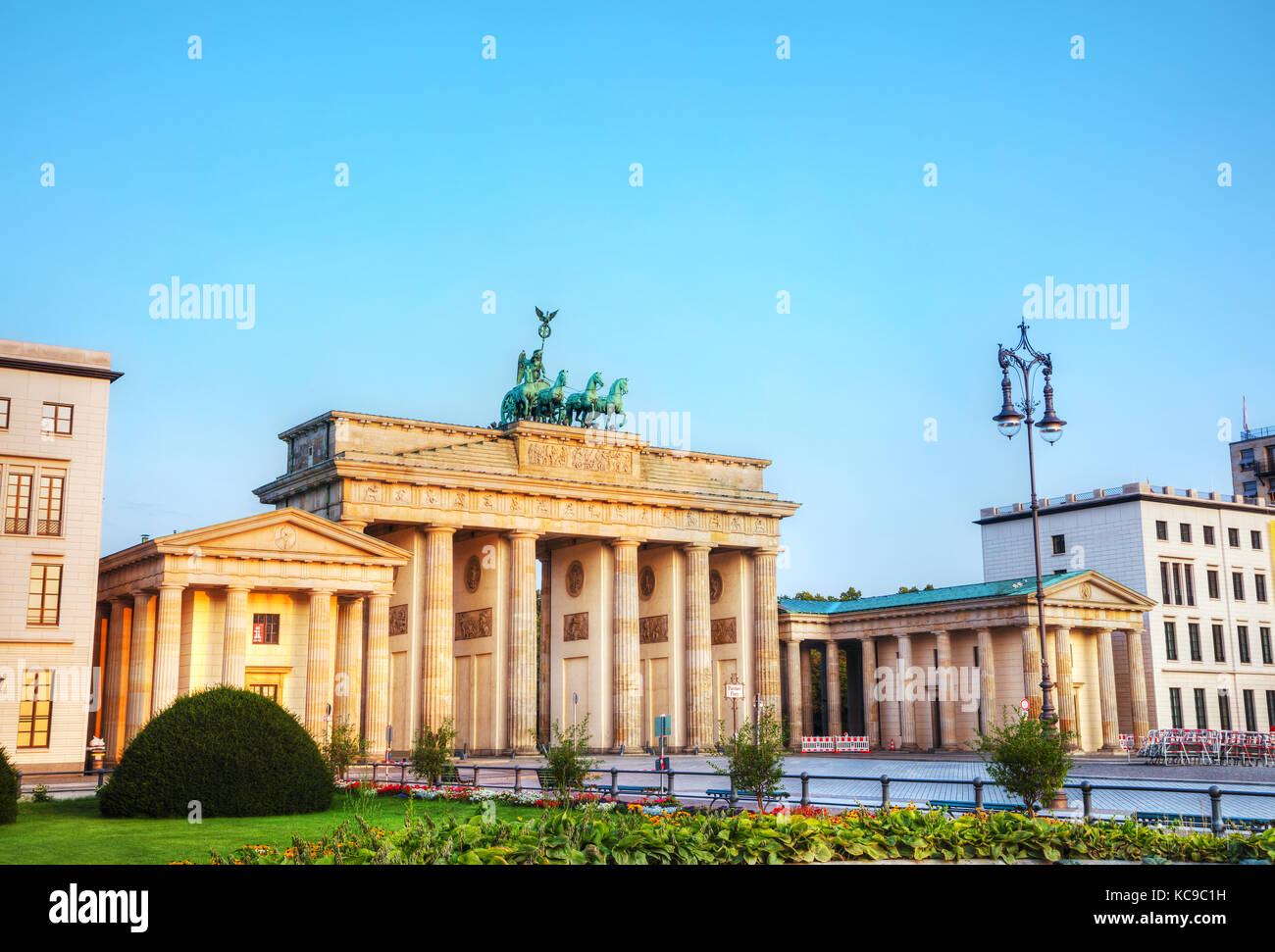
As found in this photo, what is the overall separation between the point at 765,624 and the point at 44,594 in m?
40.0

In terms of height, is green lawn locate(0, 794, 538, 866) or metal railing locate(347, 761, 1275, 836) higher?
metal railing locate(347, 761, 1275, 836)

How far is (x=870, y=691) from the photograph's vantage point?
71562mm

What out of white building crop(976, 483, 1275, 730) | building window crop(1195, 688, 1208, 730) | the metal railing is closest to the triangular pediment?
the metal railing

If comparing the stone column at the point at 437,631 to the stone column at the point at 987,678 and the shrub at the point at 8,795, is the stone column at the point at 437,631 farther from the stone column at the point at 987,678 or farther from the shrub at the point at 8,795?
the shrub at the point at 8,795

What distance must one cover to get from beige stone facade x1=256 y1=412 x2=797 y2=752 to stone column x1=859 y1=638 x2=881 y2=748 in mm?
5250

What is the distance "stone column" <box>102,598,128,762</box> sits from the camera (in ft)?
155

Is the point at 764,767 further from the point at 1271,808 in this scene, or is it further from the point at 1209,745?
the point at 1209,745

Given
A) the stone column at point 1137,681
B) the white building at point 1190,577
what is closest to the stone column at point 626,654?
the stone column at point 1137,681

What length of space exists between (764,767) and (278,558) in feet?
90.6

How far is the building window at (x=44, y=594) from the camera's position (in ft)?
135

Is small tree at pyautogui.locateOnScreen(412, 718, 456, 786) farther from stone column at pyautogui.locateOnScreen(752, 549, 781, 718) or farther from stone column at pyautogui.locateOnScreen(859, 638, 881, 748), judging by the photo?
stone column at pyautogui.locateOnScreen(859, 638, 881, 748)

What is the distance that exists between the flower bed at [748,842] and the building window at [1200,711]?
66662 millimetres

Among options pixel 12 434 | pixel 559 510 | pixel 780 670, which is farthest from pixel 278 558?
pixel 780 670
